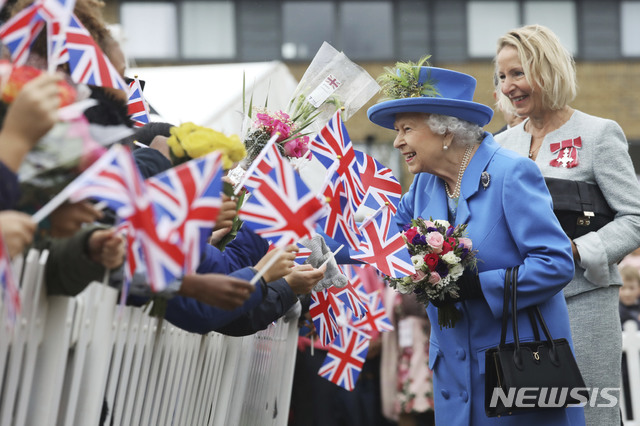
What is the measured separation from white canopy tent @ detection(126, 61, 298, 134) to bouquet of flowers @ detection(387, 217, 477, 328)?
11.6 feet

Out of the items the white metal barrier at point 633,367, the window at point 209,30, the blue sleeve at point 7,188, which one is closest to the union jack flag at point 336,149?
the blue sleeve at point 7,188

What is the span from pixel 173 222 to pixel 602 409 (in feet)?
8.82

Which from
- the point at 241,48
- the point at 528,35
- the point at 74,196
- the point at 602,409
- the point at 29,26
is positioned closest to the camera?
the point at 74,196

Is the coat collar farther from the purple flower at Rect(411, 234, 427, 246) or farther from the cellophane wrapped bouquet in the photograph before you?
the cellophane wrapped bouquet

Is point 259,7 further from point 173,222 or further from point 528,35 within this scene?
point 173,222

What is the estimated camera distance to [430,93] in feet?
13.5

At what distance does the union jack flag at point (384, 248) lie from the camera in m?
3.77

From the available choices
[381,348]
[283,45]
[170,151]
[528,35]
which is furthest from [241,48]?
[170,151]

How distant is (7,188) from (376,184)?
2.56 metres

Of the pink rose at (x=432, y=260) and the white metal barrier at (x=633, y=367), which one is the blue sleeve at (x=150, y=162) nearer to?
the pink rose at (x=432, y=260)

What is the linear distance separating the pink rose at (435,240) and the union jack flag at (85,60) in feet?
4.93

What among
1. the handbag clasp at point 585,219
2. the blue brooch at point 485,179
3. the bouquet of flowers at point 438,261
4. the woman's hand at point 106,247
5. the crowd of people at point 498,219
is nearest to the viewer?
the woman's hand at point 106,247

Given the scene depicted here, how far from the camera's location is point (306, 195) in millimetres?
2686

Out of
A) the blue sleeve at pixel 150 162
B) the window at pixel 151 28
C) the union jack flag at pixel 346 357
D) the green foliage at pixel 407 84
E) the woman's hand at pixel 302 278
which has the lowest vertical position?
the union jack flag at pixel 346 357
